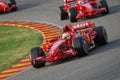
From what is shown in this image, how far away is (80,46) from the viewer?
14.1 m

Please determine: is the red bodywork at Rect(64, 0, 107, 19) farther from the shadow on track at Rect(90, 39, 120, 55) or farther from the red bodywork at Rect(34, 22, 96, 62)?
the red bodywork at Rect(34, 22, 96, 62)

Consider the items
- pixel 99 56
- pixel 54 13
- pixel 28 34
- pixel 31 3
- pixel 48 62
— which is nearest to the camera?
pixel 99 56

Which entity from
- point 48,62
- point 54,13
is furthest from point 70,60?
point 54,13

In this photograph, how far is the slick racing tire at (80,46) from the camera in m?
14.1

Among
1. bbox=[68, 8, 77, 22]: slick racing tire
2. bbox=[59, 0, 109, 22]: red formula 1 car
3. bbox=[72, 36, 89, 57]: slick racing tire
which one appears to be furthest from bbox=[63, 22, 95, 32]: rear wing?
bbox=[68, 8, 77, 22]: slick racing tire

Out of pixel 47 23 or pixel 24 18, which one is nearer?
pixel 47 23

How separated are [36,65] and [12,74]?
2.75 feet

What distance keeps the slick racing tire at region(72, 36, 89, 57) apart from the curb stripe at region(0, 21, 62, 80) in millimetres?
1911

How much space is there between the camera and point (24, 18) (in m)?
26.6

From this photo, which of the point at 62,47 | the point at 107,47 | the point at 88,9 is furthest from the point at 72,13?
the point at 62,47

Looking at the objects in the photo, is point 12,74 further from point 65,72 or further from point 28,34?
point 28,34

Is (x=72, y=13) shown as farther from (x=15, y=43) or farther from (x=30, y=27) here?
(x=15, y=43)

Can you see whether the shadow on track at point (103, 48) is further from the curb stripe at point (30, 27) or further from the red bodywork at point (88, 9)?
the red bodywork at point (88, 9)

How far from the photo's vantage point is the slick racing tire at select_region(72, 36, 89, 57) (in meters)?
14.1
